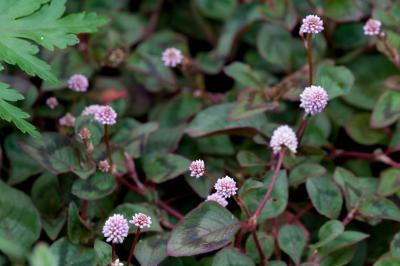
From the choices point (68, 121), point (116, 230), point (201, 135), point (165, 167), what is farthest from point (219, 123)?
point (116, 230)

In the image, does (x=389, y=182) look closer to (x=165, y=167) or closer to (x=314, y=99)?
(x=314, y=99)

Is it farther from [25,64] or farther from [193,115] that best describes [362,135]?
[25,64]

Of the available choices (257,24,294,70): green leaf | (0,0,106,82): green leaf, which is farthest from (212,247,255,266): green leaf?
(257,24,294,70): green leaf

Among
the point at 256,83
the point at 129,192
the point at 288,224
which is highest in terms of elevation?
the point at 256,83

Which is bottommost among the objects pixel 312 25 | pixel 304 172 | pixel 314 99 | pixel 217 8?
pixel 304 172

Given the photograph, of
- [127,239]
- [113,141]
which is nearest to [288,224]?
[127,239]

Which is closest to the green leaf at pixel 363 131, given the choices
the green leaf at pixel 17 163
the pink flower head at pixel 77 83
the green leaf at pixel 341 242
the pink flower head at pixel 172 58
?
the green leaf at pixel 341 242

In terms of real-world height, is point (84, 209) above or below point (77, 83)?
below

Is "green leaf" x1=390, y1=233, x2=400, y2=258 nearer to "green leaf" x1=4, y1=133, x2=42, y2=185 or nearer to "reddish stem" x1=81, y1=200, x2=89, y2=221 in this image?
"reddish stem" x1=81, y1=200, x2=89, y2=221
